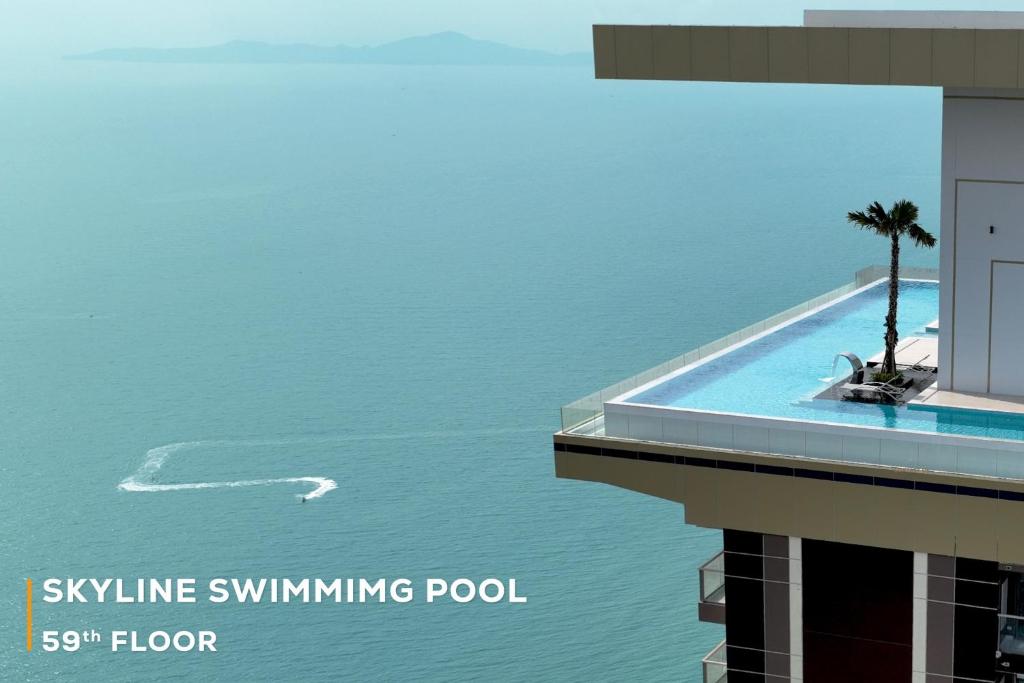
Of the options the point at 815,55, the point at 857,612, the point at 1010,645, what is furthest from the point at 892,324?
the point at 1010,645

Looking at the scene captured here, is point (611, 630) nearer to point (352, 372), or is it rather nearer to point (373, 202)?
point (352, 372)

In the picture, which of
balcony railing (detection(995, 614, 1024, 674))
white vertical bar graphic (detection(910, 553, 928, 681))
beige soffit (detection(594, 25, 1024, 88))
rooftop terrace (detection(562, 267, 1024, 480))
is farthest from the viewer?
balcony railing (detection(995, 614, 1024, 674))

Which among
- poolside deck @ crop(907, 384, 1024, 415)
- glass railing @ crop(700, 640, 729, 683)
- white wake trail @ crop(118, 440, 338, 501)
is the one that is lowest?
white wake trail @ crop(118, 440, 338, 501)

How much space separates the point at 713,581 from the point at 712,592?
15 centimetres

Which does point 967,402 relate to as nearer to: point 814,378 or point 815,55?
point 814,378

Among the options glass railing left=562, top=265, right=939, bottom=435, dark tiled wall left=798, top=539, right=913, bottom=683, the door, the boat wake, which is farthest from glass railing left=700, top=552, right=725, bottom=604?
the boat wake

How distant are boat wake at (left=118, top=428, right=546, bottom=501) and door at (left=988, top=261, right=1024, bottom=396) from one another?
46865 mm

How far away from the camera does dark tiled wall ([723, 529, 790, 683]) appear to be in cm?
2092

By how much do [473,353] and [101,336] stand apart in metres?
25.2

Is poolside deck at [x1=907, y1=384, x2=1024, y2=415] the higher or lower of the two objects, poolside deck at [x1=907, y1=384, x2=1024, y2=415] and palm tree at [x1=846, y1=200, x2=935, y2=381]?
the lower

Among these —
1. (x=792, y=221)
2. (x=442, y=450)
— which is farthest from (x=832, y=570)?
(x=792, y=221)

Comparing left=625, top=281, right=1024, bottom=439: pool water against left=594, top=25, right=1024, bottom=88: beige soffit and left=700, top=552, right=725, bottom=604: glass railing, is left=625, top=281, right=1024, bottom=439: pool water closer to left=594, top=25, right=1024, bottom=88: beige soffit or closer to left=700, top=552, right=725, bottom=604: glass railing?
left=700, top=552, right=725, bottom=604: glass railing

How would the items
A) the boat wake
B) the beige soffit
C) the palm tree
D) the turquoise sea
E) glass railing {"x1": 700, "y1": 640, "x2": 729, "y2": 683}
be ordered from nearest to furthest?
the beige soffit < the palm tree < glass railing {"x1": 700, "y1": 640, "x2": 729, "y2": 683} < the turquoise sea < the boat wake

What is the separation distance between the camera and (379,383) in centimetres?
8156
